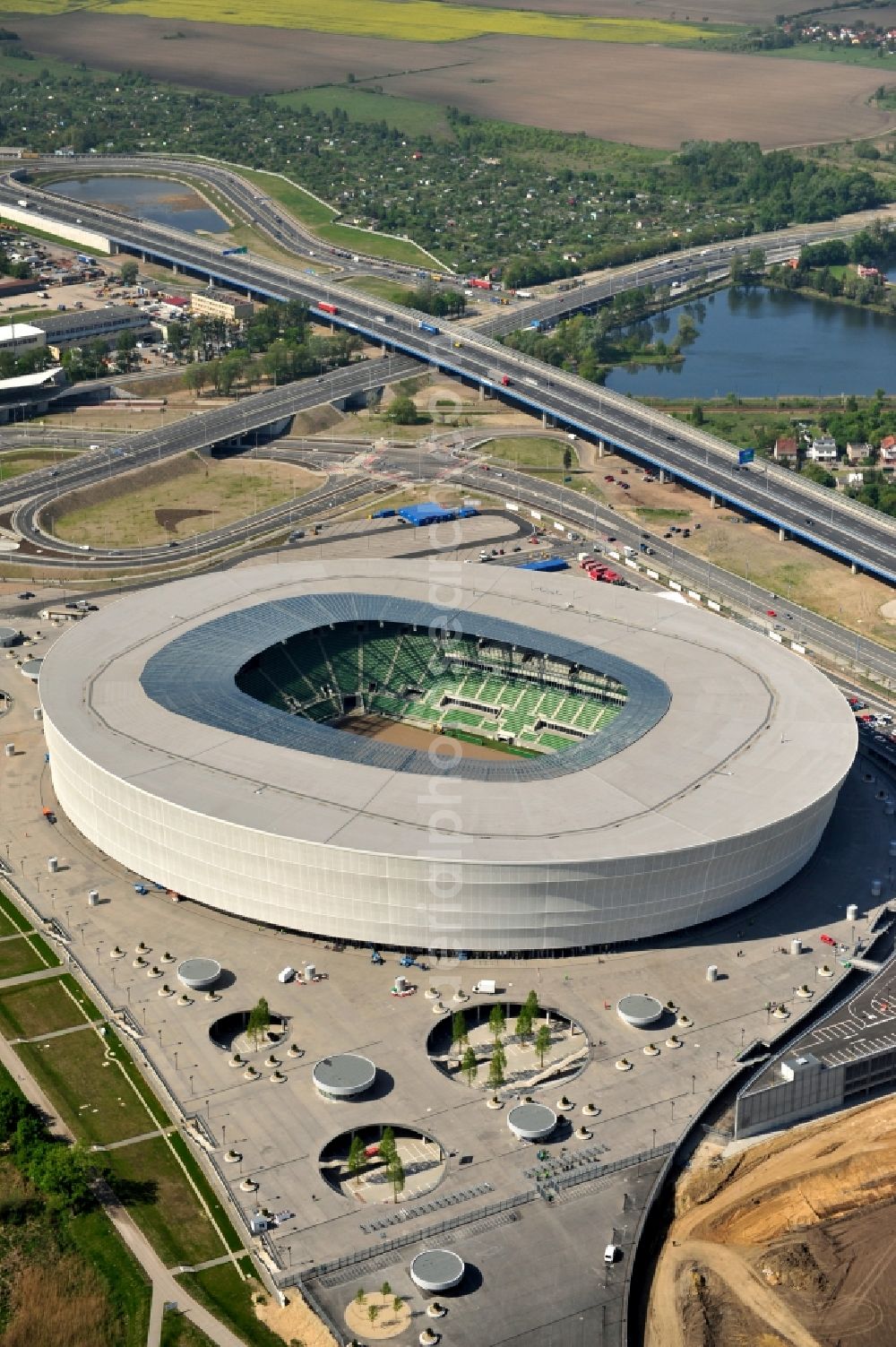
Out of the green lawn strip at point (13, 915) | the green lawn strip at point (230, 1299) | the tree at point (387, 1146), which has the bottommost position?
the green lawn strip at point (13, 915)

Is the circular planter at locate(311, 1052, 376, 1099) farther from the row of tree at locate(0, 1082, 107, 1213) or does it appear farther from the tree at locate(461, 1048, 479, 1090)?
the row of tree at locate(0, 1082, 107, 1213)

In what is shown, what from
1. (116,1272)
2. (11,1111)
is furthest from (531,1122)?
(11,1111)

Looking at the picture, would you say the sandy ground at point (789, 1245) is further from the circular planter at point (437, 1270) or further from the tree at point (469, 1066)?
the tree at point (469, 1066)

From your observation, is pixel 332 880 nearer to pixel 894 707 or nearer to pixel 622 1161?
pixel 622 1161

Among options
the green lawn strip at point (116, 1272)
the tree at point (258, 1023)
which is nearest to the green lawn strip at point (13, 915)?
the tree at point (258, 1023)

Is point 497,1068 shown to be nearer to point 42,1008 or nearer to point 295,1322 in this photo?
point 295,1322

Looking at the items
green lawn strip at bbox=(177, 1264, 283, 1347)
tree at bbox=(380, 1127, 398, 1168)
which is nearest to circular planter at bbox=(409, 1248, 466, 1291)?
tree at bbox=(380, 1127, 398, 1168)
